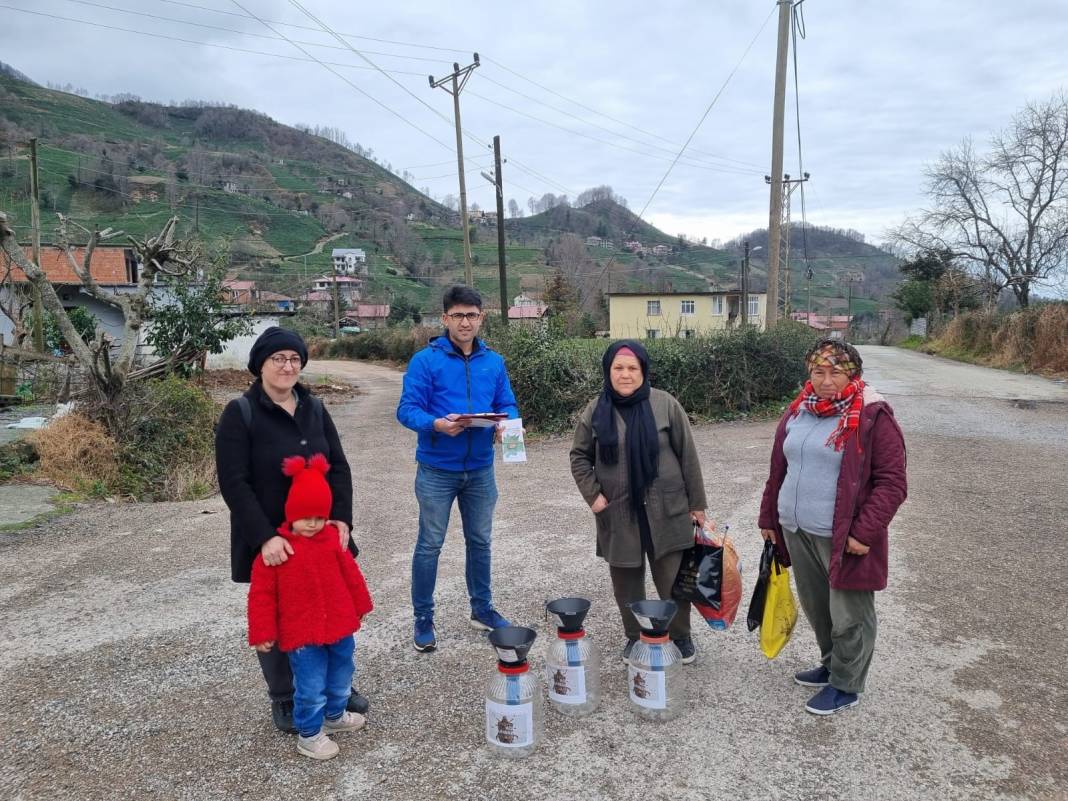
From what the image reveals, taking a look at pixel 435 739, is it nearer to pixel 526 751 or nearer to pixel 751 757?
pixel 526 751

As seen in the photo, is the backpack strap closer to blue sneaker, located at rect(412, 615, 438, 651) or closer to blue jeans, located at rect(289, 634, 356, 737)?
blue jeans, located at rect(289, 634, 356, 737)

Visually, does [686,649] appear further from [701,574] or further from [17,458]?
[17,458]

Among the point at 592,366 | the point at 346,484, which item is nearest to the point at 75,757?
the point at 346,484

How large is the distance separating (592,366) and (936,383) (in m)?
9.87

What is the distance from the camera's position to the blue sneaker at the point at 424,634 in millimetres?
3762

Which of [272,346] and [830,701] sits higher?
[272,346]

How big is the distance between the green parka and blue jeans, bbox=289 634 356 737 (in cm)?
131

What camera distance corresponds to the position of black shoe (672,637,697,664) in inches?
142

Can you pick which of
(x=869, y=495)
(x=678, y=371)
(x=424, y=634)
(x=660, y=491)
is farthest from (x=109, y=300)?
(x=869, y=495)

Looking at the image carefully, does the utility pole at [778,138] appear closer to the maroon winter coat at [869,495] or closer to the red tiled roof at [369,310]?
the maroon winter coat at [869,495]

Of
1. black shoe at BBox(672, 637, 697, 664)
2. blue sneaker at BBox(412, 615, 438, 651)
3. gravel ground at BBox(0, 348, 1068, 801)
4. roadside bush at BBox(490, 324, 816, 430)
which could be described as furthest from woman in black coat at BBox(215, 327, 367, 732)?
roadside bush at BBox(490, 324, 816, 430)

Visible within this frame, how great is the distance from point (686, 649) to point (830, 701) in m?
0.73

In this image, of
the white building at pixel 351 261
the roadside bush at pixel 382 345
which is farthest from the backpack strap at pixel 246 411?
the white building at pixel 351 261

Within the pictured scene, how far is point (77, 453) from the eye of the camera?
8.05 m
